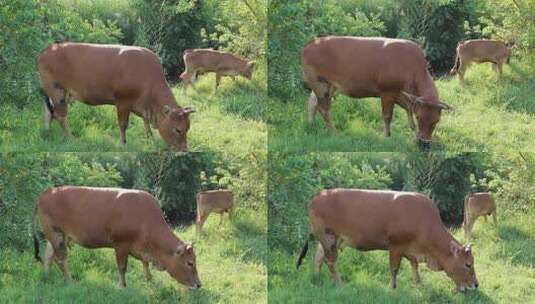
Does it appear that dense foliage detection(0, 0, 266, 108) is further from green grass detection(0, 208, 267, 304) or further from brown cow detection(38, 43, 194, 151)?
green grass detection(0, 208, 267, 304)

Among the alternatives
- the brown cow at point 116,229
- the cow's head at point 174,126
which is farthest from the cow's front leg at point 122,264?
the cow's head at point 174,126

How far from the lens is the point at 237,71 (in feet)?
46.4

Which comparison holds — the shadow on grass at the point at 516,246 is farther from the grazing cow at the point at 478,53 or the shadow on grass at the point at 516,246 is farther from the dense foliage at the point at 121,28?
the dense foliage at the point at 121,28

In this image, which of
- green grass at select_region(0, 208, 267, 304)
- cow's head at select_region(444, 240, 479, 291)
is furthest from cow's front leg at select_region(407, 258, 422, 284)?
green grass at select_region(0, 208, 267, 304)

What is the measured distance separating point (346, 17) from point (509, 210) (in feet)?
7.92

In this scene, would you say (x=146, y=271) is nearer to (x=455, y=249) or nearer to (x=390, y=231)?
(x=390, y=231)

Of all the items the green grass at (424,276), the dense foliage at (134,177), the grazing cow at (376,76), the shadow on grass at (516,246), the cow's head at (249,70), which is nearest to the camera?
the green grass at (424,276)

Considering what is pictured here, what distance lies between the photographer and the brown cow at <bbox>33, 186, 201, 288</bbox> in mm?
13742

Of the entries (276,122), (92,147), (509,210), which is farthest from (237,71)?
(509,210)

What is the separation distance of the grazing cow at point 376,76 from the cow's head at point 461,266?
40.0 inches

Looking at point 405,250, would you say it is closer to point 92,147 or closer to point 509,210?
point 509,210

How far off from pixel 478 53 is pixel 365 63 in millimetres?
1102

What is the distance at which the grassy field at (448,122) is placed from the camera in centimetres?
1386

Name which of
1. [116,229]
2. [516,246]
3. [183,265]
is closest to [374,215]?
[516,246]
